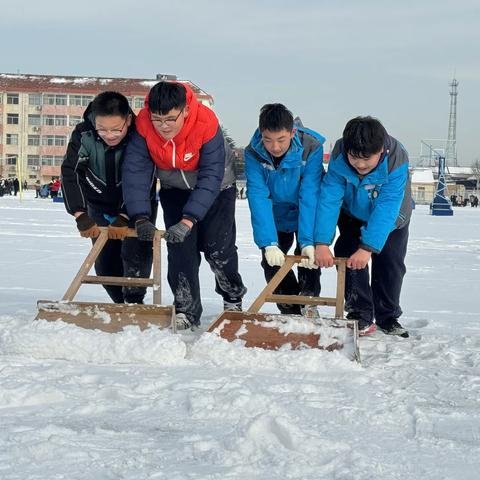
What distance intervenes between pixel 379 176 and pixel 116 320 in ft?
5.54

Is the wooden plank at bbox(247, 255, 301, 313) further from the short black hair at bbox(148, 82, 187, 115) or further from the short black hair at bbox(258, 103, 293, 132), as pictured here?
the short black hair at bbox(148, 82, 187, 115)

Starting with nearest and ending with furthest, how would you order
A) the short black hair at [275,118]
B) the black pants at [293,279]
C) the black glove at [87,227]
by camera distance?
1. the short black hair at [275,118]
2. the black glove at [87,227]
3. the black pants at [293,279]

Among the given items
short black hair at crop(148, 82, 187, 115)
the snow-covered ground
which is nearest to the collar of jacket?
short black hair at crop(148, 82, 187, 115)

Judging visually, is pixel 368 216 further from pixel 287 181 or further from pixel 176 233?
pixel 176 233

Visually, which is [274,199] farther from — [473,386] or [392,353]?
[473,386]

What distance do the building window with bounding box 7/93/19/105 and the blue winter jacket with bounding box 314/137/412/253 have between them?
71606 millimetres

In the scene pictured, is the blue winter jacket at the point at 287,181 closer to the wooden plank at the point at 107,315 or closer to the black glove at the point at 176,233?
the black glove at the point at 176,233

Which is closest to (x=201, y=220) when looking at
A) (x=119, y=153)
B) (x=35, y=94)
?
(x=119, y=153)

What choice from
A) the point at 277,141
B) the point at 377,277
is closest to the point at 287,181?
the point at 277,141

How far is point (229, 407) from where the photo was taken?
2.81 metres

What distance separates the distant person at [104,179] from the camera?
171 inches

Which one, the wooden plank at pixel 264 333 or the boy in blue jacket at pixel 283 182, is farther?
the boy in blue jacket at pixel 283 182

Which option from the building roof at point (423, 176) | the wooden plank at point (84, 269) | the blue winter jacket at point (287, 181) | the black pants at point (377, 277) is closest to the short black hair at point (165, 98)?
the blue winter jacket at point (287, 181)

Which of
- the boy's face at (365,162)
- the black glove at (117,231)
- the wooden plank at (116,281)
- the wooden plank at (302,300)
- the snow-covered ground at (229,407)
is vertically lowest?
the snow-covered ground at (229,407)
